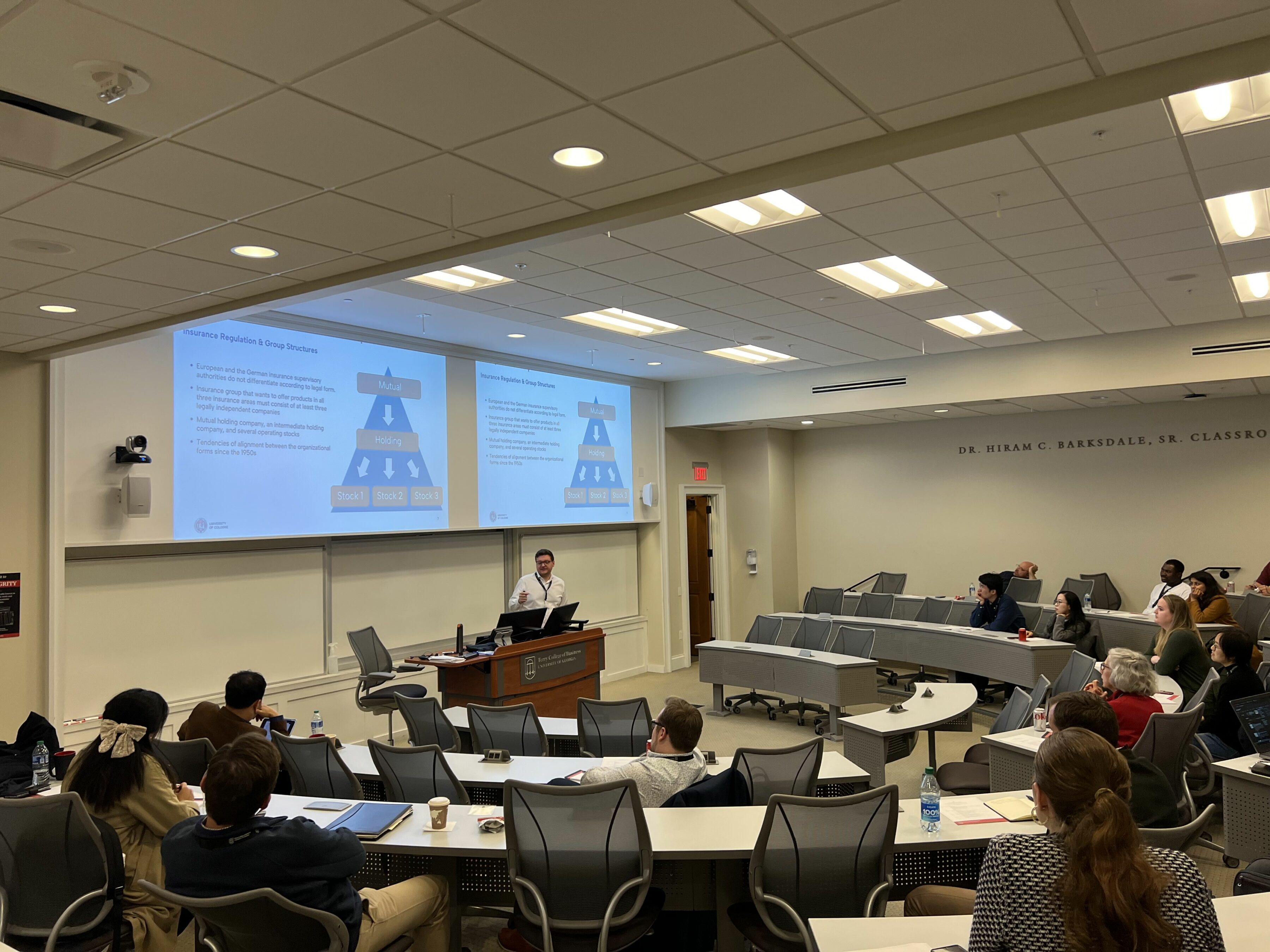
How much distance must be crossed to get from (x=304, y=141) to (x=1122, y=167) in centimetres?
364

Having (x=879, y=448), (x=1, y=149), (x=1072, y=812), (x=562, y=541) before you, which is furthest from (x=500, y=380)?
(x=1072, y=812)

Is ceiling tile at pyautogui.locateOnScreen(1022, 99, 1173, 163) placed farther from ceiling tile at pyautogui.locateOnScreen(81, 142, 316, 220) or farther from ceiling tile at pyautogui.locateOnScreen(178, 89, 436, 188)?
ceiling tile at pyautogui.locateOnScreen(81, 142, 316, 220)

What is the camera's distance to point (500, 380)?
30.2 ft

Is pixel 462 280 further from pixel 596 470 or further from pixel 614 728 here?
pixel 596 470

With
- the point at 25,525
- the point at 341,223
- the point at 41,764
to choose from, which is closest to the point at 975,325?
the point at 341,223

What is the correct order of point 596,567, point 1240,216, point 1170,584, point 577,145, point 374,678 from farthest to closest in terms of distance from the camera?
point 596,567 → point 1170,584 → point 374,678 → point 1240,216 → point 577,145

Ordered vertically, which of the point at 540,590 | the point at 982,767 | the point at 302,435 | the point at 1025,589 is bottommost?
the point at 982,767

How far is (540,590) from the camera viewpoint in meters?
8.70

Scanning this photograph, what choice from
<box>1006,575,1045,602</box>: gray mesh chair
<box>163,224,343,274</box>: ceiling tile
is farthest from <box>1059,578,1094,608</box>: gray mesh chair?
<box>163,224,343,274</box>: ceiling tile

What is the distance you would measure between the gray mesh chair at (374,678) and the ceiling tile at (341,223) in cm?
417

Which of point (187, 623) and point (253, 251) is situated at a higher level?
point (253, 251)

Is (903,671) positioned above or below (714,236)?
below

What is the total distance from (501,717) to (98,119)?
11.3 ft

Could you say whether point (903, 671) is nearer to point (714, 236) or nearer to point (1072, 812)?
point (714, 236)
